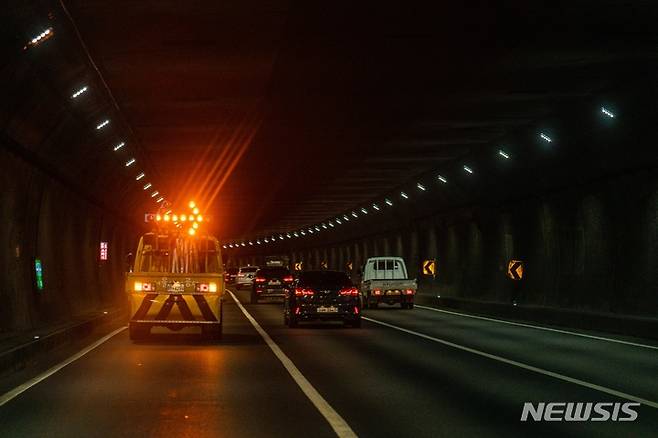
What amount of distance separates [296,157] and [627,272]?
→ 1443cm

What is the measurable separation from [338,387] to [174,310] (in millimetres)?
10916

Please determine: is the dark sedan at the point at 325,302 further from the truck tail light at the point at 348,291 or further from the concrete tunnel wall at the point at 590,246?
the concrete tunnel wall at the point at 590,246

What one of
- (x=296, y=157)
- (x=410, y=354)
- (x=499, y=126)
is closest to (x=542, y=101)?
(x=499, y=126)

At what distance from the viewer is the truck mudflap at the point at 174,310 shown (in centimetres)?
2647

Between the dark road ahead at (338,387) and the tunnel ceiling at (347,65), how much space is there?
19.4ft

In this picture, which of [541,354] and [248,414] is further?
[541,354]

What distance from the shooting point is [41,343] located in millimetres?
23156

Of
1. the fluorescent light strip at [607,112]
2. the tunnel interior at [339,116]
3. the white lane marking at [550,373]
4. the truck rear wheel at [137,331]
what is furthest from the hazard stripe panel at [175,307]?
the fluorescent light strip at [607,112]

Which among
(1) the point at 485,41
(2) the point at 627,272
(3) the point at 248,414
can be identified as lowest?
(3) the point at 248,414

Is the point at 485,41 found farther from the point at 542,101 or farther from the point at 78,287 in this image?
the point at 78,287

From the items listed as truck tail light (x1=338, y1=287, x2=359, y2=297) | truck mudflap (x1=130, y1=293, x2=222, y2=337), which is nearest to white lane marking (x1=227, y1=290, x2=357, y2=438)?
truck mudflap (x1=130, y1=293, x2=222, y2=337)

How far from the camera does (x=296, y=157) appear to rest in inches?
1743

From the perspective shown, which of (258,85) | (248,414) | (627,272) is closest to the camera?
(248,414)

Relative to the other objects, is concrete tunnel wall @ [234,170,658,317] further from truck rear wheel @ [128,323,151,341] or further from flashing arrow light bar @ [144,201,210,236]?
truck rear wheel @ [128,323,151,341]
